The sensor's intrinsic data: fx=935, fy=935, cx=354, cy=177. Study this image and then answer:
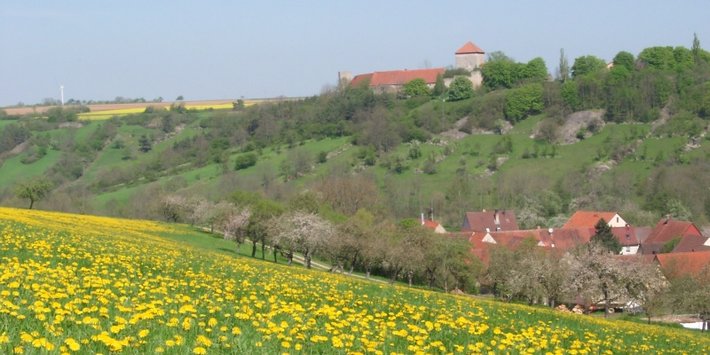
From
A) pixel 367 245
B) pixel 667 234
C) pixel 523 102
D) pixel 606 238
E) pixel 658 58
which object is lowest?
pixel 667 234

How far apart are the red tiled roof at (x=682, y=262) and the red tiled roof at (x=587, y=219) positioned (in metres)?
35.9

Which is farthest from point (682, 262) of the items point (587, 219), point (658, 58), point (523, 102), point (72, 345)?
point (658, 58)

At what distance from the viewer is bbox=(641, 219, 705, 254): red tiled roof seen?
101250 mm

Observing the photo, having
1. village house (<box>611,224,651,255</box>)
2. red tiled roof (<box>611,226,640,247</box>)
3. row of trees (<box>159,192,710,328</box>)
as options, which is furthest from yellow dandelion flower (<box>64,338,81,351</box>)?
red tiled roof (<box>611,226,640,247</box>)

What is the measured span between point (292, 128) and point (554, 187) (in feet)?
215

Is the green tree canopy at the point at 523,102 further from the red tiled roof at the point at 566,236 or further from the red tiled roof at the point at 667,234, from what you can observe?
the red tiled roof at the point at 667,234

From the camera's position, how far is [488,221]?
125 metres

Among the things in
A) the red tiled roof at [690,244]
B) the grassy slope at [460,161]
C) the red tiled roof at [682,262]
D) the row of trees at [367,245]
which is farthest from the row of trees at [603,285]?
the grassy slope at [460,161]

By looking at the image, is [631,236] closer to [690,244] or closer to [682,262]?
[690,244]

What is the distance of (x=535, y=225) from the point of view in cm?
12875

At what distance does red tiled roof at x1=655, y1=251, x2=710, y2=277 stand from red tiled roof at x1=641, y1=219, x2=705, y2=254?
17.3m

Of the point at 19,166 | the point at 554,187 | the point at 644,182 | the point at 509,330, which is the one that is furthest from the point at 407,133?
the point at 509,330

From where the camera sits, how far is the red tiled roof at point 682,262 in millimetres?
76188

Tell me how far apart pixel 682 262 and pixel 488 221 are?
46937mm
